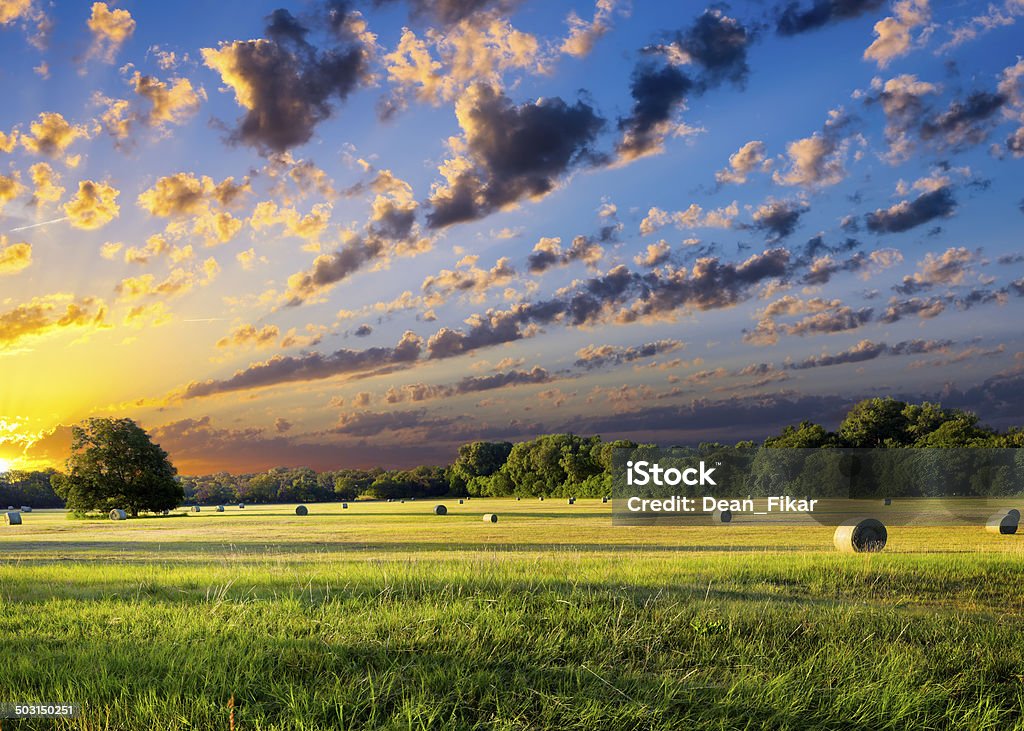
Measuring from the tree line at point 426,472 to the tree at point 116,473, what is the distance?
81 mm

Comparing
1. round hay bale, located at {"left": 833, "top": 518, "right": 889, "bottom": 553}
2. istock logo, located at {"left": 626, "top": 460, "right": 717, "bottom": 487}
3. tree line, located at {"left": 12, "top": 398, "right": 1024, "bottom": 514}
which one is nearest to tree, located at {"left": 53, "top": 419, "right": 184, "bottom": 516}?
tree line, located at {"left": 12, "top": 398, "right": 1024, "bottom": 514}

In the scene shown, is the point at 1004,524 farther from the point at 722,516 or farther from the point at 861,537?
the point at 861,537

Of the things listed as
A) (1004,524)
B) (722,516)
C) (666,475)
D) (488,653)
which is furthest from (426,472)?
(488,653)

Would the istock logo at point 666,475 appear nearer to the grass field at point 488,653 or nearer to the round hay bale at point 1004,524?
the round hay bale at point 1004,524

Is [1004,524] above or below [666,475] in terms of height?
below

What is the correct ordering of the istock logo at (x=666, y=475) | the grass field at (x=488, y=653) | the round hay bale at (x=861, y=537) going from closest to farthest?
the grass field at (x=488, y=653)
the round hay bale at (x=861, y=537)
the istock logo at (x=666, y=475)

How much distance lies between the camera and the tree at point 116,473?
65000 mm

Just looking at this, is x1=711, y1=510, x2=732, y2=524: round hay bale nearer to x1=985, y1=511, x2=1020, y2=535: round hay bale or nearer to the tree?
x1=985, y1=511, x2=1020, y2=535: round hay bale

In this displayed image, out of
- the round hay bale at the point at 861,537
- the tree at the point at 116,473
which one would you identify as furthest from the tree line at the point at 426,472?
the round hay bale at the point at 861,537

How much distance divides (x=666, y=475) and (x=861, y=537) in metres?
47.5

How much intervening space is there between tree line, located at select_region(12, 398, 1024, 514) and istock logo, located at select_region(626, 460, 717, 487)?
726 centimetres

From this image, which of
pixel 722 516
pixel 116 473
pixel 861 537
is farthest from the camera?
pixel 116 473

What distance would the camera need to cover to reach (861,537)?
89.0 feet

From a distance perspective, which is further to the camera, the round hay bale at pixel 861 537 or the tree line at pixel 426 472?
the tree line at pixel 426 472
